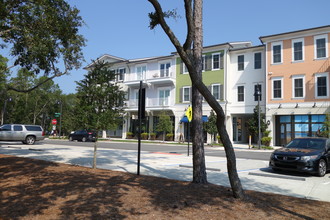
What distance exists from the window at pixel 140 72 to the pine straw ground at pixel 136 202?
1292 inches

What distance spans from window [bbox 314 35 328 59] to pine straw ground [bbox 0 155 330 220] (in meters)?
24.9

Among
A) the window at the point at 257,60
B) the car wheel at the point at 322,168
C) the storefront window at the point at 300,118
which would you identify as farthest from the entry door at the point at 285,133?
the car wheel at the point at 322,168

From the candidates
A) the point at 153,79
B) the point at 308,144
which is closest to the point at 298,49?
the point at 153,79

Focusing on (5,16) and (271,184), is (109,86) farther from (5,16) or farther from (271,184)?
(271,184)

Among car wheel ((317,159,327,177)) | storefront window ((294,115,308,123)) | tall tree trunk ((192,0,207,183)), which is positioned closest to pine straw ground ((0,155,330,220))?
tall tree trunk ((192,0,207,183))

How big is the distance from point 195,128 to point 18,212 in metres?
4.55

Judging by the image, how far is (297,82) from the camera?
2816 centimetres

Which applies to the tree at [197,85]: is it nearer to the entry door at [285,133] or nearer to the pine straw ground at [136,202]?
the pine straw ground at [136,202]

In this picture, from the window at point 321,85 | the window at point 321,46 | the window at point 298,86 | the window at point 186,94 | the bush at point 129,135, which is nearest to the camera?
the window at point 321,85

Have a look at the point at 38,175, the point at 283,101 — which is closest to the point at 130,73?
the point at 283,101

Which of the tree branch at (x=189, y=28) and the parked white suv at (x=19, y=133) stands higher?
the tree branch at (x=189, y=28)

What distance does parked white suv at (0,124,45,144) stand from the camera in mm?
24250

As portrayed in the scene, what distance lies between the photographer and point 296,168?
9.91m

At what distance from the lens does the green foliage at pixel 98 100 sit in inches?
393
